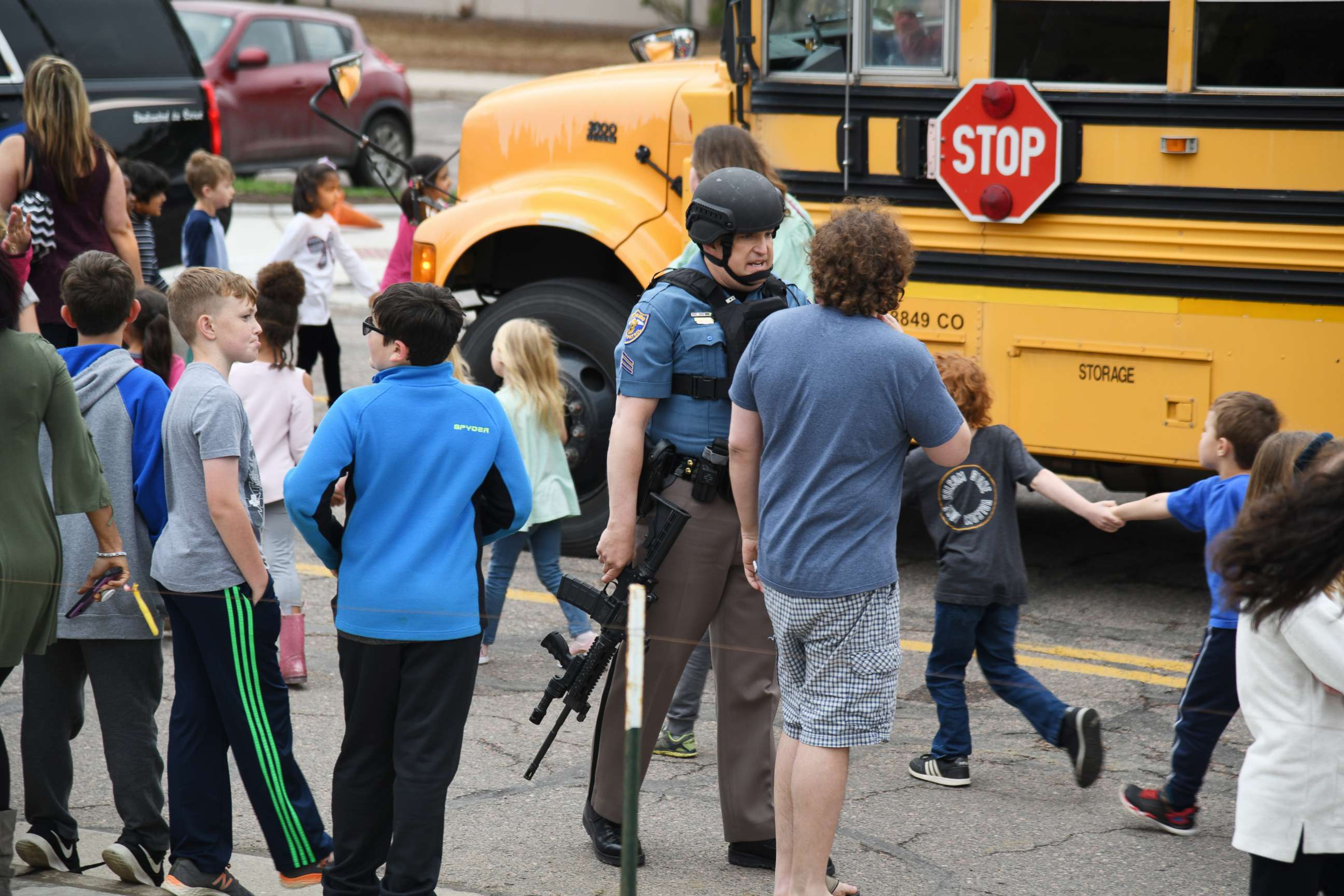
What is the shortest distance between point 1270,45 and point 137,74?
6189 millimetres

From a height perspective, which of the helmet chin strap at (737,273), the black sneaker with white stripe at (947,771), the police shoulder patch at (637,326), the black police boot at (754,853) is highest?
the helmet chin strap at (737,273)

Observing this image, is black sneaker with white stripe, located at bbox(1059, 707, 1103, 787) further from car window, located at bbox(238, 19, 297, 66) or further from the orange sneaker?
car window, located at bbox(238, 19, 297, 66)

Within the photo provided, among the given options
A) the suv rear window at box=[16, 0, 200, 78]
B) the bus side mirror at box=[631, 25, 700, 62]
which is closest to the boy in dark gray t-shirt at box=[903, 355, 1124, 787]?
the bus side mirror at box=[631, 25, 700, 62]

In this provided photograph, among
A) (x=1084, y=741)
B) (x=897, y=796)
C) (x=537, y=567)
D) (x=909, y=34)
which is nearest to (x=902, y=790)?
(x=897, y=796)

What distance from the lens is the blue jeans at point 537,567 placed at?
208 inches

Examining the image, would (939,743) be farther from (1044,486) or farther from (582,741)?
(582,741)

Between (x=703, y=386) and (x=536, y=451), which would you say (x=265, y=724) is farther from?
(x=536, y=451)

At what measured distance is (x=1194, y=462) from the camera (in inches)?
211

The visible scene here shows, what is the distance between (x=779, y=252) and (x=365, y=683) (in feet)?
6.07

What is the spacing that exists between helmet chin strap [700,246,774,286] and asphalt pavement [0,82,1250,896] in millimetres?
1051

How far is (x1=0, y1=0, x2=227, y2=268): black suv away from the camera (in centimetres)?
830

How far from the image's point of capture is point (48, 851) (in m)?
3.64

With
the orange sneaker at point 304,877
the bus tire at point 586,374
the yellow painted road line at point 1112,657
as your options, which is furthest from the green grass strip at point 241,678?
the bus tire at point 586,374

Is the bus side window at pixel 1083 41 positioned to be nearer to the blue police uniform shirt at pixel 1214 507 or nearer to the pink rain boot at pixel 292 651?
the blue police uniform shirt at pixel 1214 507
